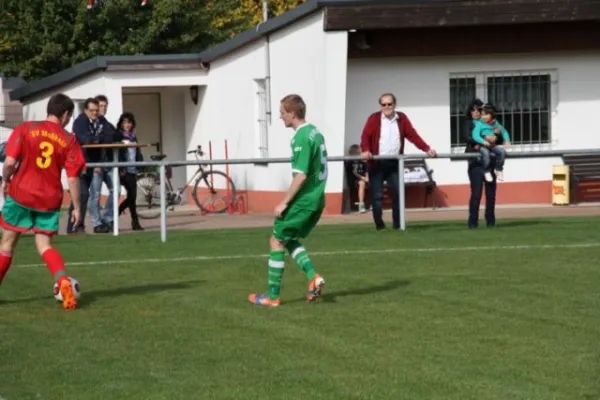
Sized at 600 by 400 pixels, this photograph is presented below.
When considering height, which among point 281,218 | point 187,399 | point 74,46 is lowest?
point 187,399

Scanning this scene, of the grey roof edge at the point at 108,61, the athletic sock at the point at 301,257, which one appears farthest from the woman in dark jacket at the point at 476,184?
the grey roof edge at the point at 108,61

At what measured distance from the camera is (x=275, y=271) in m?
11.3

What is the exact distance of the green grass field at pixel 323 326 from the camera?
8180 mm

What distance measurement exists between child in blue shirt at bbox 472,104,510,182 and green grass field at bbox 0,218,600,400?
1.97 meters

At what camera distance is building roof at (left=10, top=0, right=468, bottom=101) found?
2284cm

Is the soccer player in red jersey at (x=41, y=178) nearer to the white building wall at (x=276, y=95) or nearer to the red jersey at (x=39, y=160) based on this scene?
the red jersey at (x=39, y=160)

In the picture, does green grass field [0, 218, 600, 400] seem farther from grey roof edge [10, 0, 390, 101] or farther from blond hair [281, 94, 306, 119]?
grey roof edge [10, 0, 390, 101]

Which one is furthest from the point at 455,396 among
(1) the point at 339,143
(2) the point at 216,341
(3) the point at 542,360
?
(1) the point at 339,143

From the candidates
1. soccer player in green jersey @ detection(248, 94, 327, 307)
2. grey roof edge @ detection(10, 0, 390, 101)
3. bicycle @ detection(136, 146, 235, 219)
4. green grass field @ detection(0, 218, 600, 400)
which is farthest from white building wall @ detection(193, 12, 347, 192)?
soccer player in green jersey @ detection(248, 94, 327, 307)

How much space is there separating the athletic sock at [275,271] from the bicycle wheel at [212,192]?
1257cm

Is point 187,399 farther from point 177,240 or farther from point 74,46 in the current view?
point 74,46

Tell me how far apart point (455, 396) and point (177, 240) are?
10.7m

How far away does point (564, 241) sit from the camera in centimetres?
1644

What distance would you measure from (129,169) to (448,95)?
6971 millimetres
